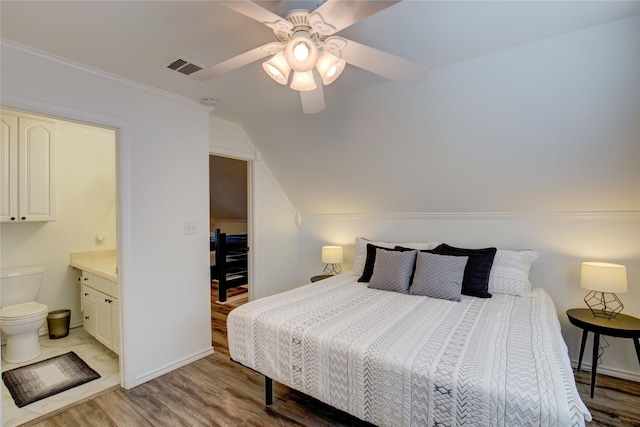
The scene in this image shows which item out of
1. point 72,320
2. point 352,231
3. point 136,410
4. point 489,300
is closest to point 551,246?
point 489,300

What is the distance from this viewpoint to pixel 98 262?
344 centimetres

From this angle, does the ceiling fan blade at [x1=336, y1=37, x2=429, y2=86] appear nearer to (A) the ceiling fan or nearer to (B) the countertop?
(A) the ceiling fan

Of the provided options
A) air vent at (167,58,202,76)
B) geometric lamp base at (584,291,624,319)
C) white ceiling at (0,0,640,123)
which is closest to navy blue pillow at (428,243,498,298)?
geometric lamp base at (584,291,624,319)

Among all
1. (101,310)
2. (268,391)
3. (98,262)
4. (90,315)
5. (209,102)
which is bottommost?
(268,391)

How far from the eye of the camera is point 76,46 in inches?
73.5

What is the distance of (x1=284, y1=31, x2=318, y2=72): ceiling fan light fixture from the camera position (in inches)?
50.3

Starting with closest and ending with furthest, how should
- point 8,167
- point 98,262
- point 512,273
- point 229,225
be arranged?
point 512,273 < point 8,167 < point 98,262 < point 229,225

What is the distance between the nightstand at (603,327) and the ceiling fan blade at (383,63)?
7.10 ft

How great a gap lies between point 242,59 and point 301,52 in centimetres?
33

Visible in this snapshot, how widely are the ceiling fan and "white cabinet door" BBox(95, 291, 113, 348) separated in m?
2.39

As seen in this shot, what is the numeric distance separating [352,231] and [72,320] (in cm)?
347

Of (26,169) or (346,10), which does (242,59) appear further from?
(26,169)

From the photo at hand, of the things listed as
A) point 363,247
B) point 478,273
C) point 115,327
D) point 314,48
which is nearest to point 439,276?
point 478,273

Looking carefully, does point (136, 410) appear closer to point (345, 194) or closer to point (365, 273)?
point (365, 273)
